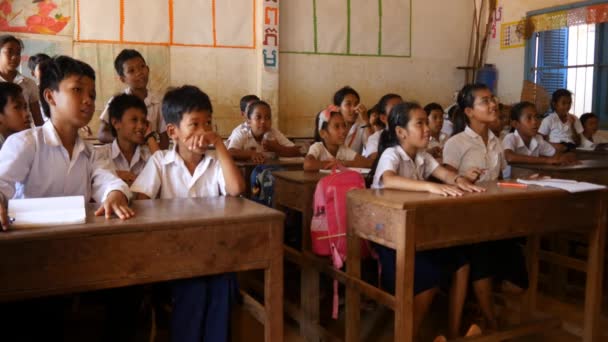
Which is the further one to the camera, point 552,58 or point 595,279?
point 552,58

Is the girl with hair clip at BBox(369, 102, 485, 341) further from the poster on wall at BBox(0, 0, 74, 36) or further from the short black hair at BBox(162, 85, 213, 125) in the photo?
the poster on wall at BBox(0, 0, 74, 36)

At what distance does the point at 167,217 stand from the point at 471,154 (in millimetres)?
1697

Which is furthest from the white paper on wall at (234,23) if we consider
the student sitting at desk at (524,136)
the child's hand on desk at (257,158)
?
the student sitting at desk at (524,136)

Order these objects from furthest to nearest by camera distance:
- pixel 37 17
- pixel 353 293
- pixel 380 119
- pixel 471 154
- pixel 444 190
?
pixel 37 17 → pixel 380 119 → pixel 471 154 → pixel 353 293 → pixel 444 190

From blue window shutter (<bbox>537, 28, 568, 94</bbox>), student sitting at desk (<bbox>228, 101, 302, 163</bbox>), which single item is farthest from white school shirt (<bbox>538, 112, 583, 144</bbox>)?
student sitting at desk (<bbox>228, 101, 302, 163</bbox>)

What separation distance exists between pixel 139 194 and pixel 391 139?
1124 millimetres

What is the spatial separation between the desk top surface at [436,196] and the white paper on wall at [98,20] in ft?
12.9

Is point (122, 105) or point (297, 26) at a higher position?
point (297, 26)

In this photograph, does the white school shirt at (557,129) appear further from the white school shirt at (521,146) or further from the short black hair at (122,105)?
the short black hair at (122,105)

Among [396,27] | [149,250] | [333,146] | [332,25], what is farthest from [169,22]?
[149,250]

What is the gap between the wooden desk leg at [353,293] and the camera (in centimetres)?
220

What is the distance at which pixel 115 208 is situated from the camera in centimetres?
162

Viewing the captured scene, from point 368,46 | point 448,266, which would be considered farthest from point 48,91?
point 368,46

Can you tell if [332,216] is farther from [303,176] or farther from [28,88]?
[28,88]
